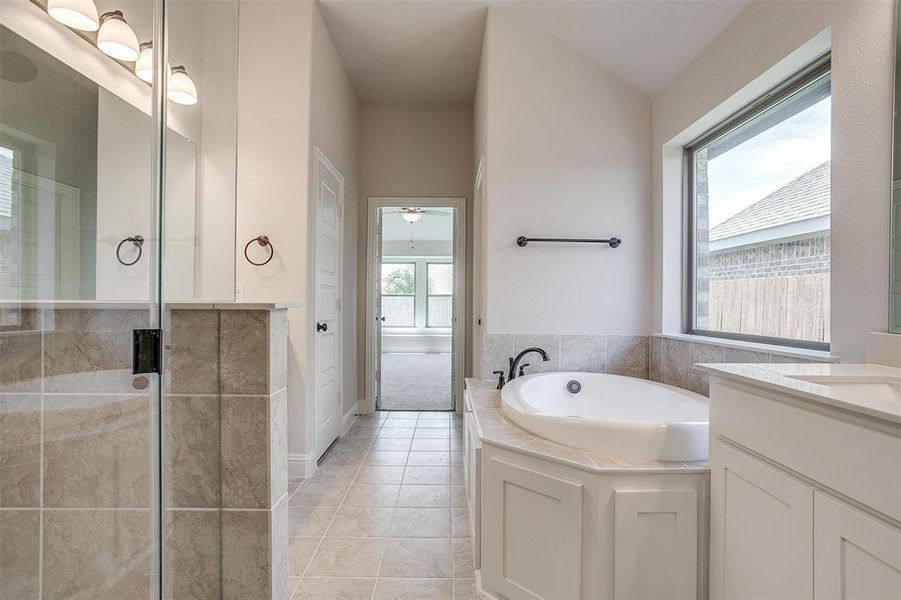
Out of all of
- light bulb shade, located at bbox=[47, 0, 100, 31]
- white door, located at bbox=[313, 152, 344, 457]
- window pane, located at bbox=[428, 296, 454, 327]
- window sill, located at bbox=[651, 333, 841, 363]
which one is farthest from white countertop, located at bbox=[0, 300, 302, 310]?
window pane, located at bbox=[428, 296, 454, 327]

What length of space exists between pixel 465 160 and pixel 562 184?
65.1 inches

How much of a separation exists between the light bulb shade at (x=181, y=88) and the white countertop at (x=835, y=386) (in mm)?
1578

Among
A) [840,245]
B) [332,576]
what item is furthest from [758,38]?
[332,576]

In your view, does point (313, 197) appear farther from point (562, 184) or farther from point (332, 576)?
point (332, 576)

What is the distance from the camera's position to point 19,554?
0.91 m

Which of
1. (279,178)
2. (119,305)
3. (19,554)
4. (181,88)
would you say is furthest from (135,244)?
(279,178)

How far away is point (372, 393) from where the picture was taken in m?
3.95

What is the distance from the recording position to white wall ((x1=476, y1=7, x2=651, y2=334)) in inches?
101

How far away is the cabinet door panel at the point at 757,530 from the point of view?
870 mm

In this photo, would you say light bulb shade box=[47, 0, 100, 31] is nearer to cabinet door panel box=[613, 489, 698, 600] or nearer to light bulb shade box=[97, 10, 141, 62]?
light bulb shade box=[97, 10, 141, 62]

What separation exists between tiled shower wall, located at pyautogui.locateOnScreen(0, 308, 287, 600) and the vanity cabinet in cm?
126

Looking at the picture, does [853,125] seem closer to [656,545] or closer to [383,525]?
[656,545]

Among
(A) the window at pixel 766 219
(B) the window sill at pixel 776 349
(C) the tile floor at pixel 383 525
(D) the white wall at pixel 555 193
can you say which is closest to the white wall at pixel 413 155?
(C) the tile floor at pixel 383 525

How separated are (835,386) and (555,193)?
179 cm
